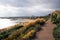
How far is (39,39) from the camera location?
21484mm

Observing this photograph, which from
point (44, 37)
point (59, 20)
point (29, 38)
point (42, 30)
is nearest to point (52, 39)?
point (44, 37)

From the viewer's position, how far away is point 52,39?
70.4 feet

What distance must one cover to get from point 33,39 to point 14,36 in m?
1.93

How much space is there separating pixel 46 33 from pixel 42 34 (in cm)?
88

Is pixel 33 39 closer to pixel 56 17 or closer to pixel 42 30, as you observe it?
pixel 42 30

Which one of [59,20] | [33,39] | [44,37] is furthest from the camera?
[59,20]

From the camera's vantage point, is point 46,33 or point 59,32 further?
point 46,33

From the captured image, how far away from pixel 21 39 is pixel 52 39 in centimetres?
369

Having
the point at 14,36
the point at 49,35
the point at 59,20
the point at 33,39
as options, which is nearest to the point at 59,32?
the point at 49,35

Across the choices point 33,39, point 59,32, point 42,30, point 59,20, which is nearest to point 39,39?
point 33,39

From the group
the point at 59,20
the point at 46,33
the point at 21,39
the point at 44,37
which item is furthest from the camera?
the point at 59,20

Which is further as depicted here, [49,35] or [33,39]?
[49,35]

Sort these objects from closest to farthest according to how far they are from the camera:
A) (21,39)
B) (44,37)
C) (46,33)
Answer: (21,39) → (44,37) → (46,33)

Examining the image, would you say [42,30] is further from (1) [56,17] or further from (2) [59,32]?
(1) [56,17]
